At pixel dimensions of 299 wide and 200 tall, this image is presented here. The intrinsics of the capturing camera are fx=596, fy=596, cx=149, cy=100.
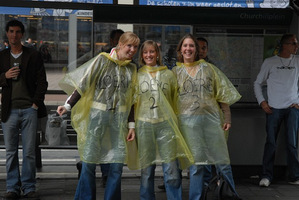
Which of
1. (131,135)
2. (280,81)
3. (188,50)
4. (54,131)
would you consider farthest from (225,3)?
(54,131)

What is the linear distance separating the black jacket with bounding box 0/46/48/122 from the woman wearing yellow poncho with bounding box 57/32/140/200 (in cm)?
→ 81

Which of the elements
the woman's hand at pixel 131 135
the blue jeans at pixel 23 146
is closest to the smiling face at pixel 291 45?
the woman's hand at pixel 131 135

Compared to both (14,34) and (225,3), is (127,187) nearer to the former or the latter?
(14,34)

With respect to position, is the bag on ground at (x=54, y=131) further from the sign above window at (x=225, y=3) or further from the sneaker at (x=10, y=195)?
the sign above window at (x=225, y=3)

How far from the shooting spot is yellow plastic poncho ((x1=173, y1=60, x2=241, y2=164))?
5.61 metres

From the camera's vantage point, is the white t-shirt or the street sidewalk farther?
the white t-shirt

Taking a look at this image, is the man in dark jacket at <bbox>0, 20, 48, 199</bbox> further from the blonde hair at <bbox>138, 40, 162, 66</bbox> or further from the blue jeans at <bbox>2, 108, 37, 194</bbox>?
the blonde hair at <bbox>138, 40, 162, 66</bbox>

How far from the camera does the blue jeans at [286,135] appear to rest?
6934 mm

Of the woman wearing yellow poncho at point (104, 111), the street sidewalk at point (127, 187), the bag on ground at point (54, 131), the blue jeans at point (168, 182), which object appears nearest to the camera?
the woman wearing yellow poncho at point (104, 111)

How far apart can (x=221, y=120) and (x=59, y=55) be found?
9.07 ft

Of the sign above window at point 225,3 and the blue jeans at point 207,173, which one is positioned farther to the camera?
the sign above window at point 225,3

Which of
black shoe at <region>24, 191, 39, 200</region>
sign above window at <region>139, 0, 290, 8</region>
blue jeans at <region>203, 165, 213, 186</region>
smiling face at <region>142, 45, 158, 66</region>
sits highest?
sign above window at <region>139, 0, 290, 8</region>

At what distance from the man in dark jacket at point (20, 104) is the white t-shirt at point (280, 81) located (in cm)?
255

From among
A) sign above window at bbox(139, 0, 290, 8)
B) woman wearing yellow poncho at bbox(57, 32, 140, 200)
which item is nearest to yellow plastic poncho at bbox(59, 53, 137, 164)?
woman wearing yellow poncho at bbox(57, 32, 140, 200)
